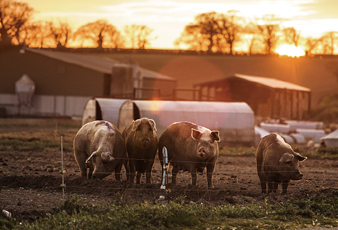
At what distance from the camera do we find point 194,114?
24188 mm

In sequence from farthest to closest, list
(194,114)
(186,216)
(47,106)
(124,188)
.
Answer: (47,106), (194,114), (124,188), (186,216)

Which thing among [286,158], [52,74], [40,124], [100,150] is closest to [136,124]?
[100,150]

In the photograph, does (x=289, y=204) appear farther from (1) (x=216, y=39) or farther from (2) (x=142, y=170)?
(1) (x=216, y=39)

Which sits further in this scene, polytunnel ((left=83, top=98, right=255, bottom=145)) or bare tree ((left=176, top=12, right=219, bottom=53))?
bare tree ((left=176, top=12, right=219, bottom=53))

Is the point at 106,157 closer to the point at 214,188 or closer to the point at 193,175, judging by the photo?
the point at 193,175

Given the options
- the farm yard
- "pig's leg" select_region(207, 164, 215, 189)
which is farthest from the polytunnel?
"pig's leg" select_region(207, 164, 215, 189)

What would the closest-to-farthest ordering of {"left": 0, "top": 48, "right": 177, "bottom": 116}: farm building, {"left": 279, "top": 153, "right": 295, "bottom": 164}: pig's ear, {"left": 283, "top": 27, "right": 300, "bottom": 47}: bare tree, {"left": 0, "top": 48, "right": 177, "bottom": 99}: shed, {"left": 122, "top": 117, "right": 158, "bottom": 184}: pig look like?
{"left": 279, "top": 153, "right": 295, "bottom": 164}: pig's ear < {"left": 122, "top": 117, "right": 158, "bottom": 184}: pig < {"left": 0, "top": 48, "right": 177, "bottom": 116}: farm building < {"left": 0, "top": 48, "right": 177, "bottom": 99}: shed < {"left": 283, "top": 27, "right": 300, "bottom": 47}: bare tree

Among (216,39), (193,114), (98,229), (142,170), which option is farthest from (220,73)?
(98,229)

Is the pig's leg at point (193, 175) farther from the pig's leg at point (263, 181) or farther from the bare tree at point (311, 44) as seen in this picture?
the bare tree at point (311, 44)

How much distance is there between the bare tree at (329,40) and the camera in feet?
263

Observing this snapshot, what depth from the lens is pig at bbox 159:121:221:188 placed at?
10.8 metres

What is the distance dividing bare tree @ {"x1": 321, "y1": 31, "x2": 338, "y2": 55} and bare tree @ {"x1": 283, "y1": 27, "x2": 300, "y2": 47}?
644 cm

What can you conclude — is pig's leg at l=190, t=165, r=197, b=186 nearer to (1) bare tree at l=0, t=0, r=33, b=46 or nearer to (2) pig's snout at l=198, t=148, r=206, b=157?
(2) pig's snout at l=198, t=148, r=206, b=157

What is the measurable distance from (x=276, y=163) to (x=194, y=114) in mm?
13645
